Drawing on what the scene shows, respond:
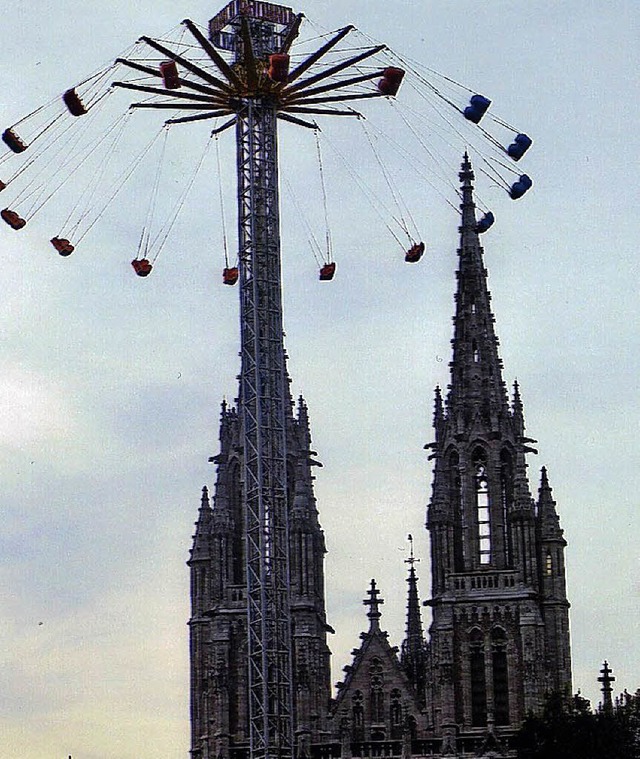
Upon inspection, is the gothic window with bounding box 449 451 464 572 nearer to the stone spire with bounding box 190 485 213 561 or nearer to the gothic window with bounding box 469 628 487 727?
the gothic window with bounding box 469 628 487 727

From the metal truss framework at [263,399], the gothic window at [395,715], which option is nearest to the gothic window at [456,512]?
the gothic window at [395,715]

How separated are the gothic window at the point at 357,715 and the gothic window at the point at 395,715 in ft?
4.44

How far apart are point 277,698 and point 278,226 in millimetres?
19031

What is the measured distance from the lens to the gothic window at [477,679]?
5094 inches

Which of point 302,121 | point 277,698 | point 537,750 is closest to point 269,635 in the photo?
point 277,698

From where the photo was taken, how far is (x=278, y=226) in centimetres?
11931

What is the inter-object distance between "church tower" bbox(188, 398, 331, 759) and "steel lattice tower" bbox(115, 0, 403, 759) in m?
9.29

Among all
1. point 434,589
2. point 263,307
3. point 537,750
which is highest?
point 263,307

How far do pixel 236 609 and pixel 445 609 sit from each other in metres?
9.56

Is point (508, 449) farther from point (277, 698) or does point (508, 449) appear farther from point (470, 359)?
point (277, 698)

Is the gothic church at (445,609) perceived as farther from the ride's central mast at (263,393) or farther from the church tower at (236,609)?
the ride's central mast at (263,393)

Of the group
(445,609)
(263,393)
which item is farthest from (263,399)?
(445,609)

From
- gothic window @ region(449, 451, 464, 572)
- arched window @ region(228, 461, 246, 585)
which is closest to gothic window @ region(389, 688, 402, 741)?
gothic window @ region(449, 451, 464, 572)

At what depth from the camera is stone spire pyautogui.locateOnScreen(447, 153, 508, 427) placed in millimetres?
134625
